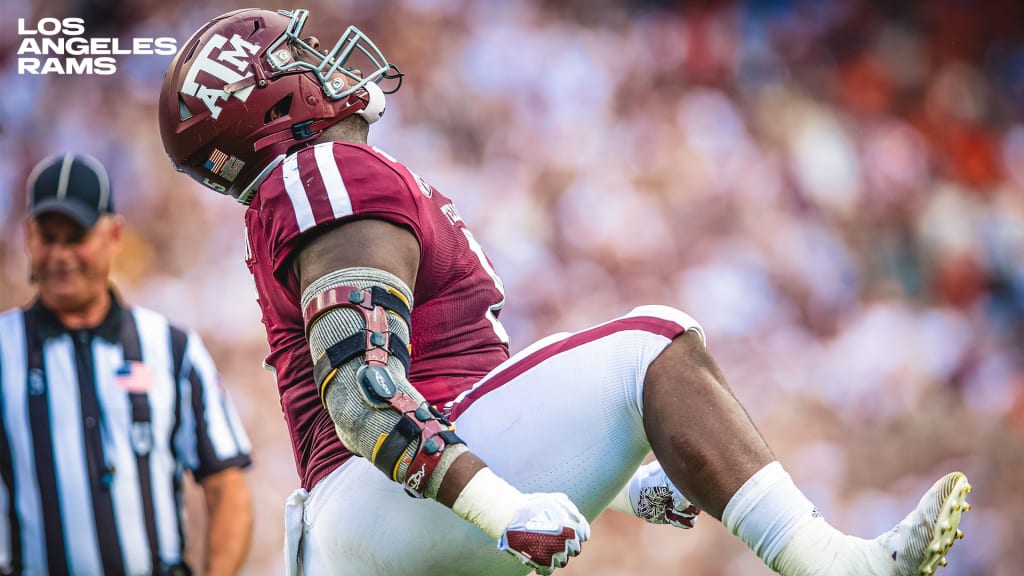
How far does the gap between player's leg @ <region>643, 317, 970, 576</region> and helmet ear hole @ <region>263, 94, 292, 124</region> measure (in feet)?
3.01

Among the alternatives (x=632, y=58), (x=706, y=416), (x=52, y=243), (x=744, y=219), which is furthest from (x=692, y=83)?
(x=706, y=416)

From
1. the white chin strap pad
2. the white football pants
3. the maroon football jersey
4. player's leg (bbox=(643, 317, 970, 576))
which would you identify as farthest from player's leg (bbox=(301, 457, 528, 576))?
the white chin strap pad

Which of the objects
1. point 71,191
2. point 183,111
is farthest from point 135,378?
point 183,111

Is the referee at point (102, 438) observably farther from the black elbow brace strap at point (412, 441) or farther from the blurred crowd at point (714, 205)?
the black elbow brace strap at point (412, 441)

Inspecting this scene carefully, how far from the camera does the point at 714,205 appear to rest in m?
5.55

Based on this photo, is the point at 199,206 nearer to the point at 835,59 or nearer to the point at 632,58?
the point at 632,58

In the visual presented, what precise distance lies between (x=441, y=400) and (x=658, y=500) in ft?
1.78

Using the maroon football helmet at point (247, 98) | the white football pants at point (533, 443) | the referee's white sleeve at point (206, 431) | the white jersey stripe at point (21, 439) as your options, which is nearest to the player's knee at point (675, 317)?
the white football pants at point (533, 443)

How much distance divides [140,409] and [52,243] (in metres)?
0.66

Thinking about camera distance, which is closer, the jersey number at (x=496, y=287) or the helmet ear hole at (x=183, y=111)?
the jersey number at (x=496, y=287)

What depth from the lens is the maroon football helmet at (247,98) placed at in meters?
2.20

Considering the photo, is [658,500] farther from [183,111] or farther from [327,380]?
[183,111]

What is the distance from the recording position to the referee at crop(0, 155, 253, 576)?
11.8 ft

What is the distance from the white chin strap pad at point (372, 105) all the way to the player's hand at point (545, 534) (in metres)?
1.03
